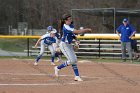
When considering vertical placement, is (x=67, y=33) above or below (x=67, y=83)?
above

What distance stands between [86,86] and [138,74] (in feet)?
12.9

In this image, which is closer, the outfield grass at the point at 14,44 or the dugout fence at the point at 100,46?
the dugout fence at the point at 100,46

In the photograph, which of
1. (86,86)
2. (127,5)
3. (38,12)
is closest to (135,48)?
(86,86)

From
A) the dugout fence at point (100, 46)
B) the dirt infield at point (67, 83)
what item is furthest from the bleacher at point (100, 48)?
the dirt infield at point (67, 83)

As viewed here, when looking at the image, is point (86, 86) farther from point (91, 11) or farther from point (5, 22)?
point (5, 22)

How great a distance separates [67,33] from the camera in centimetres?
1307

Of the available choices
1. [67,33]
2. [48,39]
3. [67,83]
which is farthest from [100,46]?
[67,83]

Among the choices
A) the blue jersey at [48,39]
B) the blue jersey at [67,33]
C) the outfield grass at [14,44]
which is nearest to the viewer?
the blue jersey at [67,33]

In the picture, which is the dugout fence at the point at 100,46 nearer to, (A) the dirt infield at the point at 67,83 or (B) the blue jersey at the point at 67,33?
(A) the dirt infield at the point at 67,83

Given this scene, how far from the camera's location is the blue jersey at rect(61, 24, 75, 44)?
509 inches

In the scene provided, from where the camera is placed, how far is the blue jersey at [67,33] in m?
12.9

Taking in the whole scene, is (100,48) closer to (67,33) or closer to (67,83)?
(67,33)

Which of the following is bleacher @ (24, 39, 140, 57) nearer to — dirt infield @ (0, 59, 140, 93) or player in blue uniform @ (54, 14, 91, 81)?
dirt infield @ (0, 59, 140, 93)

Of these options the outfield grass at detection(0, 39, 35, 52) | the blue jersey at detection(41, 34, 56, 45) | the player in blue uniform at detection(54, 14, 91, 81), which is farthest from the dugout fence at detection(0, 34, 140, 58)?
the player in blue uniform at detection(54, 14, 91, 81)
